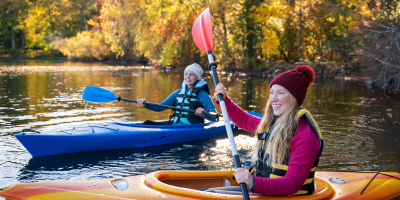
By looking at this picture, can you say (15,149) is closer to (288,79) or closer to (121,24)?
(288,79)

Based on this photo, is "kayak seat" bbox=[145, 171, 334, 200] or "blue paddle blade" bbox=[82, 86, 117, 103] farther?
"blue paddle blade" bbox=[82, 86, 117, 103]

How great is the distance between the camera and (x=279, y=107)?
5.94ft

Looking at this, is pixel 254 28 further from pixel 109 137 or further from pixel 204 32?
pixel 204 32

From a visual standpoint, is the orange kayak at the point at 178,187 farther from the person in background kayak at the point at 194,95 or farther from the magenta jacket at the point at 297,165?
the person in background kayak at the point at 194,95

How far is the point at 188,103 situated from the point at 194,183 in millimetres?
2315

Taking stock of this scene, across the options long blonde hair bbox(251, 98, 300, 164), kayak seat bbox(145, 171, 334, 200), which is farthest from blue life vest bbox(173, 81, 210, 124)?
long blonde hair bbox(251, 98, 300, 164)

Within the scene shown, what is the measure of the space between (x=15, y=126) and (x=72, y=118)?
1.02 meters

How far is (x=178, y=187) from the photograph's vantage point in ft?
6.89

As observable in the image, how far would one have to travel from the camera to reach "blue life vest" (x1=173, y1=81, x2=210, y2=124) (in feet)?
15.2

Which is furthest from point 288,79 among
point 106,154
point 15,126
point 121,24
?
point 121,24

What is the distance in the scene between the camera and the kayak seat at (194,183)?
2.01 metres

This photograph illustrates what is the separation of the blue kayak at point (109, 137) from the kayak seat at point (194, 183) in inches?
77.5

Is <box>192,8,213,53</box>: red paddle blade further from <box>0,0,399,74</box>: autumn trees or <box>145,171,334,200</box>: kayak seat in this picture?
<box>0,0,399,74</box>: autumn trees

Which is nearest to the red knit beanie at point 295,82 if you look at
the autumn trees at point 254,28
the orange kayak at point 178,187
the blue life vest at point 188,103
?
the orange kayak at point 178,187
